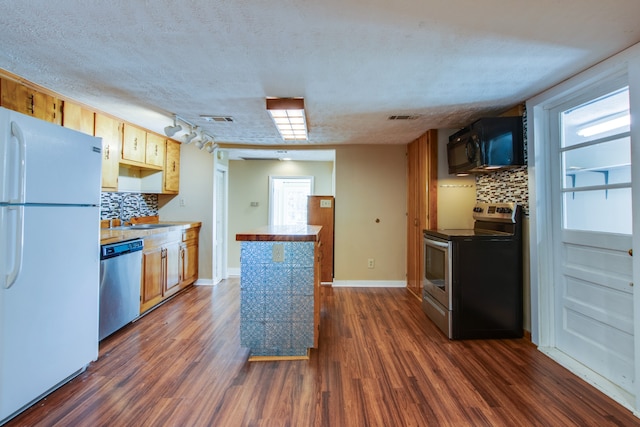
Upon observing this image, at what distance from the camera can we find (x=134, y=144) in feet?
11.0

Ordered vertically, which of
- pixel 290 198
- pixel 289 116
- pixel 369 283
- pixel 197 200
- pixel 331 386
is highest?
pixel 289 116

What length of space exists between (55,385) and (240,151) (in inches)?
135

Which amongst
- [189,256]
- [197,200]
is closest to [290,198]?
[197,200]

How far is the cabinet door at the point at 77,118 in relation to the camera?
2.53m

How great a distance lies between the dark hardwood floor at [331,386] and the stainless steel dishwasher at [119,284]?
6.1 inches

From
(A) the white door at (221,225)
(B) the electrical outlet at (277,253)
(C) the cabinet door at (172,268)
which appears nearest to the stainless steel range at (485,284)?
(B) the electrical outlet at (277,253)

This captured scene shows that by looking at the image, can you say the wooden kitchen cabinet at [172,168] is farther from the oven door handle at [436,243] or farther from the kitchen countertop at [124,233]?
the oven door handle at [436,243]

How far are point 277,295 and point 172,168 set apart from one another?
2.90 meters

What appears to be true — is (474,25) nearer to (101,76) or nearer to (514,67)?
(514,67)

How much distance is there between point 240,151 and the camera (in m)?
4.45

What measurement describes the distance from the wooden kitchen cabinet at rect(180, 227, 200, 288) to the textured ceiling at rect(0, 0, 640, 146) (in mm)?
1823

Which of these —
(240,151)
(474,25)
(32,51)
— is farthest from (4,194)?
(240,151)

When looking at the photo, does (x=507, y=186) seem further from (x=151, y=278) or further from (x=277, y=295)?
(x=151, y=278)

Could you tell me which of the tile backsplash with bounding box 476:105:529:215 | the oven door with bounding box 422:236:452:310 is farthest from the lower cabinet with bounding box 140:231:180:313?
the tile backsplash with bounding box 476:105:529:215
